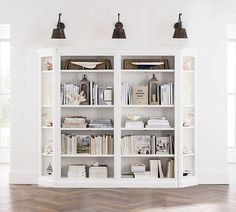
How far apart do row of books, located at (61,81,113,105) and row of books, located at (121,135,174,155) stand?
0.59 m

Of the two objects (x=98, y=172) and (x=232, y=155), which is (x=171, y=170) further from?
(x=232, y=155)

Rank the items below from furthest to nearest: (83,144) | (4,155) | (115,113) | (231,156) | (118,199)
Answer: (231,156) → (4,155) → (83,144) → (115,113) → (118,199)

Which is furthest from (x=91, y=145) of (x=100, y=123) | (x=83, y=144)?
(x=100, y=123)

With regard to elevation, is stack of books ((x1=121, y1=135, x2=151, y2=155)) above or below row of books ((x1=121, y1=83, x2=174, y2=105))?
below

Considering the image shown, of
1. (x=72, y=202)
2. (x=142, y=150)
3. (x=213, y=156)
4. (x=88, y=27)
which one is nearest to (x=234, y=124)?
(x=213, y=156)

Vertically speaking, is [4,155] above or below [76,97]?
below

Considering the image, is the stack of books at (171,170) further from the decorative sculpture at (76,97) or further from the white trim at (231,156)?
the white trim at (231,156)

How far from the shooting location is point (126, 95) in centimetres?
689

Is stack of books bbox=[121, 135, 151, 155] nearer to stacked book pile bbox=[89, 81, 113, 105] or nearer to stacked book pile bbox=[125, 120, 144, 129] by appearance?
stacked book pile bbox=[125, 120, 144, 129]

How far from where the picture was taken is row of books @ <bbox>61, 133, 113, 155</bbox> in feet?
22.6

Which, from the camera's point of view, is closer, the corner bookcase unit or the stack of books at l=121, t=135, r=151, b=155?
the corner bookcase unit

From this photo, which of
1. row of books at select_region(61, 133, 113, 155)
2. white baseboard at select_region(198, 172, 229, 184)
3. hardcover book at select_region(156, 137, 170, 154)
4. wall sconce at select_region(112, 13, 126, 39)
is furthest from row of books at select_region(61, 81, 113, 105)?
white baseboard at select_region(198, 172, 229, 184)

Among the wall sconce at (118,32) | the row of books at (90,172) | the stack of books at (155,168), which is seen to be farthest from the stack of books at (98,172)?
the wall sconce at (118,32)

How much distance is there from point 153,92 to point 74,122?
3.75 ft
